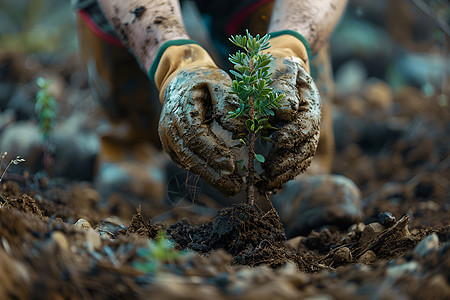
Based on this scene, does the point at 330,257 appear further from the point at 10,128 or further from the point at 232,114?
the point at 10,128

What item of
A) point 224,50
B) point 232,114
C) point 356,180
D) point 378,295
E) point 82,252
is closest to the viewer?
point 378,295

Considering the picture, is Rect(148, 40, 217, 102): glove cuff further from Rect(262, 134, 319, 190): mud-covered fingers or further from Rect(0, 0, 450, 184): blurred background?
Rect(0, 0, 450, 184): blurred background

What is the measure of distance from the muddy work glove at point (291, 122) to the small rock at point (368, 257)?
331 mm

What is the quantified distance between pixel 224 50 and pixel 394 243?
166cm

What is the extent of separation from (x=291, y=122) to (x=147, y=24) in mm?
740

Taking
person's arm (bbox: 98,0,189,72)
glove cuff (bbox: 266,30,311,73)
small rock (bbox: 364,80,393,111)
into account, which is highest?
person's arm (bbox: 98,0,189,72)

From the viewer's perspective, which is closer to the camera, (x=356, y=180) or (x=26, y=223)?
(x=26, y=223)

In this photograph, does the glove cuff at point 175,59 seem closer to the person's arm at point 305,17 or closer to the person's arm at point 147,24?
the person's arm at point 147,24

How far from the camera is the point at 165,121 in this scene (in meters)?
1.38

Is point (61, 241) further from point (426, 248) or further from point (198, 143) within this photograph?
point (426, 248)

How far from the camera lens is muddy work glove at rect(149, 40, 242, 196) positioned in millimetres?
1322

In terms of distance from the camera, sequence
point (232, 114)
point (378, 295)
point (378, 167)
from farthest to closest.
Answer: point (378, 167) → point (232, 114) → point (378, 295)

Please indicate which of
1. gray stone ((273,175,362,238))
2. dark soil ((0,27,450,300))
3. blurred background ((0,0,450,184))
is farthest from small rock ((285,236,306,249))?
blurred background ((0,0,450,184))

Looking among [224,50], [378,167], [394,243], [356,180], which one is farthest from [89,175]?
[394,243]
